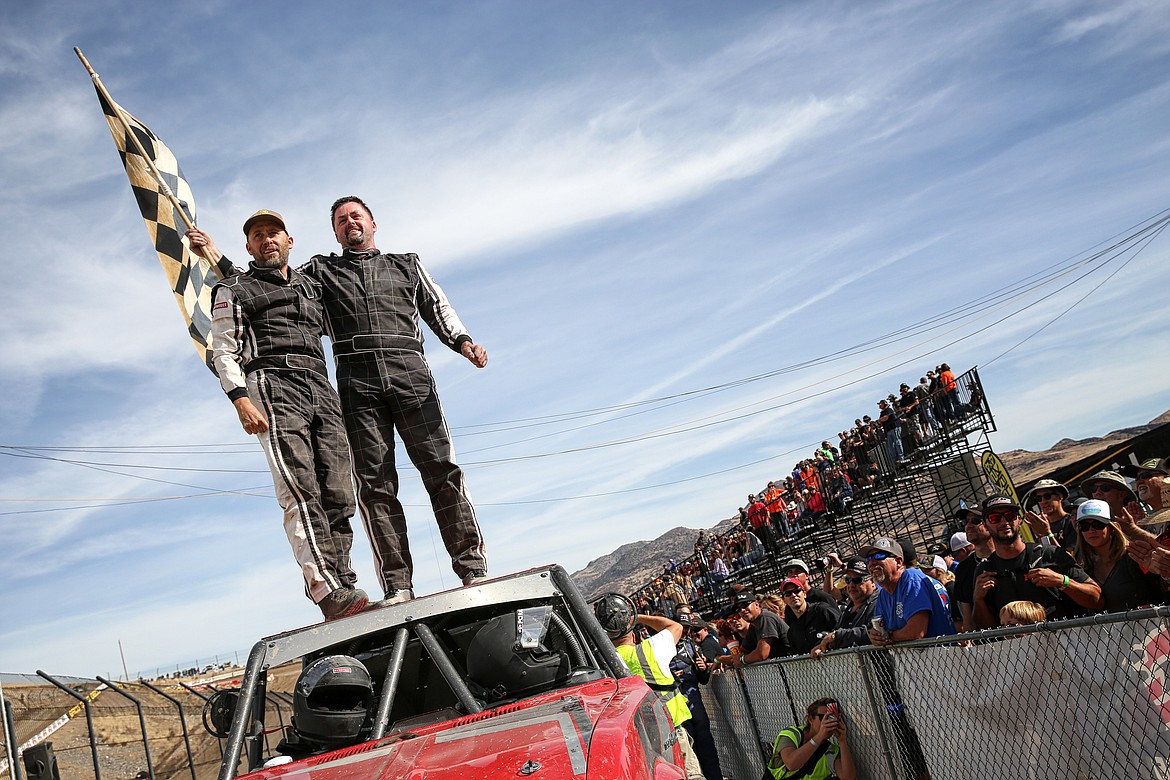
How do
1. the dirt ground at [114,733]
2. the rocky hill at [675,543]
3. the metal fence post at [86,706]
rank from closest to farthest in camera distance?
the metal fence post at [86,706], the dirt ground at [114,733], the rocky hill at [675,543]

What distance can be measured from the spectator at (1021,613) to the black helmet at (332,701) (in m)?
3.24

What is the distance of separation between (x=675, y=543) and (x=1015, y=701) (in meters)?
78.4

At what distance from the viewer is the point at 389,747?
3098 mm

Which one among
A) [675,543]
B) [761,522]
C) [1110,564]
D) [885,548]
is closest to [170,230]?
[885,548]

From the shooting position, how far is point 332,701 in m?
3.48

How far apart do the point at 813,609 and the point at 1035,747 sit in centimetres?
343

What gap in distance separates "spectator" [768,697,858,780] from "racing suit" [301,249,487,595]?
2.46 m

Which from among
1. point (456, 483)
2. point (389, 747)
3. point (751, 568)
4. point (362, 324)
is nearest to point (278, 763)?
point (389, 747)

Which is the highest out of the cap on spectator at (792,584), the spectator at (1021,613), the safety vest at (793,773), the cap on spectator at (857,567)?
the cap on spectator at (857,567)

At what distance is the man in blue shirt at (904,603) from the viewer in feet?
19.1

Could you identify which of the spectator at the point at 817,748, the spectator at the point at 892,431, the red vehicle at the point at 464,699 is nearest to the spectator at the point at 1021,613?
the spectator at the point at 817,748

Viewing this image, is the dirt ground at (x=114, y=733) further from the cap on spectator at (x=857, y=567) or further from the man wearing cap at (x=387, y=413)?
the cap on spectator at (x=857, y=567)

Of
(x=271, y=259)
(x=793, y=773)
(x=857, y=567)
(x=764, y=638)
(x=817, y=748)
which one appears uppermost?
(x=271, y=259)

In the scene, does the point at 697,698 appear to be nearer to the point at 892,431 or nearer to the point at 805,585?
the point at 805,585
